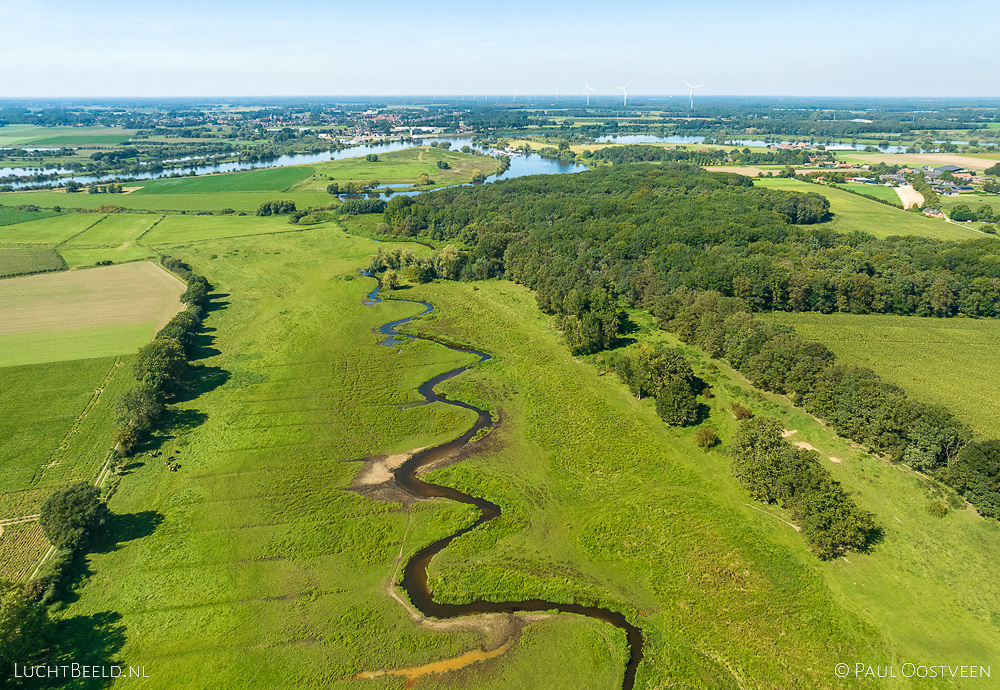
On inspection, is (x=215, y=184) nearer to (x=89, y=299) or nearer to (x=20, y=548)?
(x=89, y=299)

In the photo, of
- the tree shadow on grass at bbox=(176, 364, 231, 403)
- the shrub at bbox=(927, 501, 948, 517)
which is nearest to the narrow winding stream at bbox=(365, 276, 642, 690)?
the shrub at bbox=(927, 501, 948, 517)

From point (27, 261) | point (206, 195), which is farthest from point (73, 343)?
point (206, 195)

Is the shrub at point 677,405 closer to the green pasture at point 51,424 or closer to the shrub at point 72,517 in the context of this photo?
the shrub at point 72,517

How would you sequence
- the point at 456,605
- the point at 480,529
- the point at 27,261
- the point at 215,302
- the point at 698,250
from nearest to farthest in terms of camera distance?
the point at 456,605
the point at 480,529
the point at 215,302
the point at 698,250
the point at 27,261

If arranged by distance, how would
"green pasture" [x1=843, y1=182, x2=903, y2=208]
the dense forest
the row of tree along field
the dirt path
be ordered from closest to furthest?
Result: the row of tree along field, the dense forest, the dirt path, "green pasture" [x1=843, y1=182, x2=903, y2=208]

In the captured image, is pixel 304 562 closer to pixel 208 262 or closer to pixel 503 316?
pixel 503 316

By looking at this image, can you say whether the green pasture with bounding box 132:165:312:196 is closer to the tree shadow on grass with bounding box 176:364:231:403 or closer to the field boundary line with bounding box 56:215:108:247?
the field boundary line with bounding box 56:215:108:247

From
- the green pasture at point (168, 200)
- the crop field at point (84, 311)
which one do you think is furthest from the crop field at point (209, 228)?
the crop field at point (84, 311)

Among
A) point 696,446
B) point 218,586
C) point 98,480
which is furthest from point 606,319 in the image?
point 98,480
